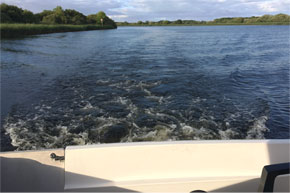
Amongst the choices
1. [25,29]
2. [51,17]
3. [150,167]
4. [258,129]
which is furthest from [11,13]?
[150,167]

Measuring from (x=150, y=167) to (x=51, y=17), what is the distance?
49.0 m

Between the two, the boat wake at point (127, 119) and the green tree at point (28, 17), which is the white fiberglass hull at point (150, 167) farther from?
the green tree at point (28, 17)

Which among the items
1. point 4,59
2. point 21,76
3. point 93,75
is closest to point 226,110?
point 93,75

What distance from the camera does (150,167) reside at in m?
1.76

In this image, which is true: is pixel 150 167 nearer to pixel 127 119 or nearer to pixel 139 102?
pixel 127 119

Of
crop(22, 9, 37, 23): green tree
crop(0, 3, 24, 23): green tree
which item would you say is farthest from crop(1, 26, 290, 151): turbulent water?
crop(22, 9, 37, 23): green tree

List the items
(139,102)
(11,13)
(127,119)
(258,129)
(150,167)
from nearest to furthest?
(150,167) → (258,129) → (127,119) → (139,102) → (11,13)

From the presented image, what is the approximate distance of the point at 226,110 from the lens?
568cm

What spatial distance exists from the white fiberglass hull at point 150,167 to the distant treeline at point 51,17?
35.4 meters

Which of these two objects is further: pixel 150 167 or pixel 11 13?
pixel 11 13

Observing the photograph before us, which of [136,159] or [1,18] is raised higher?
[1,18]

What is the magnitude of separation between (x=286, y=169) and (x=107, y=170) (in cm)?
116

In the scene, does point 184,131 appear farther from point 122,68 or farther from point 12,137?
point 122,68

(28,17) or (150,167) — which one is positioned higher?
(28,17)
